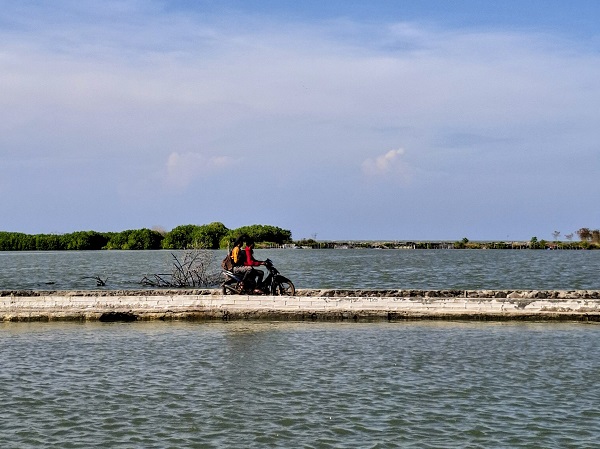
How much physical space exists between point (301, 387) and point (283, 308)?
27.3 ft

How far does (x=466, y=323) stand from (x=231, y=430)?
11644mm

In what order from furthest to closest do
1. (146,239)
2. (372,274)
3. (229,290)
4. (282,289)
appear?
(146,239) < (372,274) < (282,289) < (229,290)

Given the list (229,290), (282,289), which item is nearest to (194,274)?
(282,289)

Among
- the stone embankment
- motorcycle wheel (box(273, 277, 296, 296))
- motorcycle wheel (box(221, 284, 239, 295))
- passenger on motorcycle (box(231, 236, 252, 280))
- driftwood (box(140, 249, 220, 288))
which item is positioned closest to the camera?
the stone embankment

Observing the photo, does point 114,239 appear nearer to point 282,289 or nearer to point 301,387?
point 282,289

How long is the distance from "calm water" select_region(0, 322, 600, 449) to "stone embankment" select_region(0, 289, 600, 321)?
4.61ft

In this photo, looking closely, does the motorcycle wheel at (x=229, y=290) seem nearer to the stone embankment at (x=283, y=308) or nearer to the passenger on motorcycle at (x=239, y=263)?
the passenger on motorcycle at (x=239, y=263)

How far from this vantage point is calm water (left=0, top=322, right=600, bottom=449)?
32.2ft

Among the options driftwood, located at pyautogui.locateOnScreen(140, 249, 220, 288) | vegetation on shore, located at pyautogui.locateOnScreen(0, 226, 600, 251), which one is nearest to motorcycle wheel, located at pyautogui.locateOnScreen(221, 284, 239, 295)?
driftwood, located at pyautogui.locateOnScreen(140, 249, 220, 288)

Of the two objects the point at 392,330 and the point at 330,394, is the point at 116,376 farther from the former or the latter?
the point at 392,330

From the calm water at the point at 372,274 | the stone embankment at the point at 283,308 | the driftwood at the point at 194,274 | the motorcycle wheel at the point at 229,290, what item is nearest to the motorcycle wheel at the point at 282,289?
the motorcycle wheel at the point at 229,290

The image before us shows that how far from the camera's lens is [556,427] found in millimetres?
10156

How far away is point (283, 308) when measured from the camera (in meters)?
20.9

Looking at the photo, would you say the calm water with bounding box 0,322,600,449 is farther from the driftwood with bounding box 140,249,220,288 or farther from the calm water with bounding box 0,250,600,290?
the calm water with bounding box 0,250,600,290
